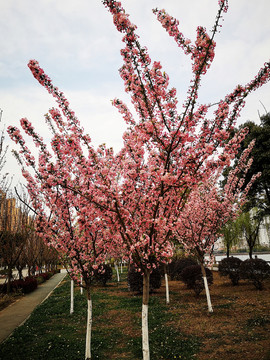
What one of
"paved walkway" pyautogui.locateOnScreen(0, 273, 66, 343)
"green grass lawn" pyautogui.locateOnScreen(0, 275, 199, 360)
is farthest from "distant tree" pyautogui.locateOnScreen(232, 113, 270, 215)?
"paved walkway" pyautogui.locateOnScreen(0, 273, 66, 343)

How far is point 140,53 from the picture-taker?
3.98 m

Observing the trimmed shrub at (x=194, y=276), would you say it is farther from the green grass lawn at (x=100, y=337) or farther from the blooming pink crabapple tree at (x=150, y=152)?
the blooming pink crabapple tree at (x=150, y=152)

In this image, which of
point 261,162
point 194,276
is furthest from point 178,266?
Result: point 261,162

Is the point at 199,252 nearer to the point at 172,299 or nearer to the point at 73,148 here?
the point at 172,299

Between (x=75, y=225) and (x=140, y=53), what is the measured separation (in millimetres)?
4703

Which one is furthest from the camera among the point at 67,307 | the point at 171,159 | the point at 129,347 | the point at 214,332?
the point at 67,307

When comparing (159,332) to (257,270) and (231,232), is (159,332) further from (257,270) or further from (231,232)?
(231,232)

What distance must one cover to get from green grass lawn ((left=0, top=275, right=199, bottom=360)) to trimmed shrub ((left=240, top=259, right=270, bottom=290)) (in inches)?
197

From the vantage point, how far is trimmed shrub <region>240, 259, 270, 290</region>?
37.6ft

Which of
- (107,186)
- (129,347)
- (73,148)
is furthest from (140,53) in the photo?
(129,347)

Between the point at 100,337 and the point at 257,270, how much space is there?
28.3 ft

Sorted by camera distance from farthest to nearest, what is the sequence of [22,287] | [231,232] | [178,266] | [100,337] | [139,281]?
[231,232] → [178,266] → [22,287] → [139,281] → [100,337]

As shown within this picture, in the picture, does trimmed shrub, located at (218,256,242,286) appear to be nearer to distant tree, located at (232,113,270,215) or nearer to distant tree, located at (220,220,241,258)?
distant tree, located at (232,113,270,215)

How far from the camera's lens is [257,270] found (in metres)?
11.6
